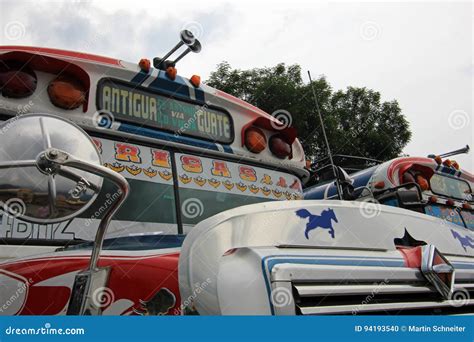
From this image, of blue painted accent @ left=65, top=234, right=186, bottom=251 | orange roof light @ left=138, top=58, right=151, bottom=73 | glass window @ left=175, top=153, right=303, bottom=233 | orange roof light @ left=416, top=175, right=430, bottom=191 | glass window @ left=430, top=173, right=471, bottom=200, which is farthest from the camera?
glass window @ left=430, top=173, right=471, bottom=200

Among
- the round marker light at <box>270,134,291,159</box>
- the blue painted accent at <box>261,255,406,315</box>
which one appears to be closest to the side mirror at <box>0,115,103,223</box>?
the blue painted accent at <box>261,255,406,315</box>

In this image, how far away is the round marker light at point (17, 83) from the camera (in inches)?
78.2

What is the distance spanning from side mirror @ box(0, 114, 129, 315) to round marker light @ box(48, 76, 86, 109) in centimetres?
106

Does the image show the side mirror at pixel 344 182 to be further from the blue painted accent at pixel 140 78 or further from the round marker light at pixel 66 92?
the round marker light at pixel 66 92

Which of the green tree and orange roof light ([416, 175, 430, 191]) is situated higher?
the green tree

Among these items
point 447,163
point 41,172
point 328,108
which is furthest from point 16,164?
point 328,108

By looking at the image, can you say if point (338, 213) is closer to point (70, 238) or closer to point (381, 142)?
point (70, 238)

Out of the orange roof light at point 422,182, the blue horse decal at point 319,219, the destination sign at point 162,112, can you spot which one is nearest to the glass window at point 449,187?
Answer: the orange roof light at point 422,182

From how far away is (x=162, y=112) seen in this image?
2.57 metres

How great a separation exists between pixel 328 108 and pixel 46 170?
17157 millimetres

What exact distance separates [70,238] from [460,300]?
1.60 meters

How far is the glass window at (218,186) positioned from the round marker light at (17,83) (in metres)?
0.82

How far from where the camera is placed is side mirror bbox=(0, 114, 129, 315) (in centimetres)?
110

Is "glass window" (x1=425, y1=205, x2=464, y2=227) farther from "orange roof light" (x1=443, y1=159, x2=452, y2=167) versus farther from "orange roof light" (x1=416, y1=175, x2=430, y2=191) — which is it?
"orange roof light" (x1=443, y1=159, x2=452, y2=167)
